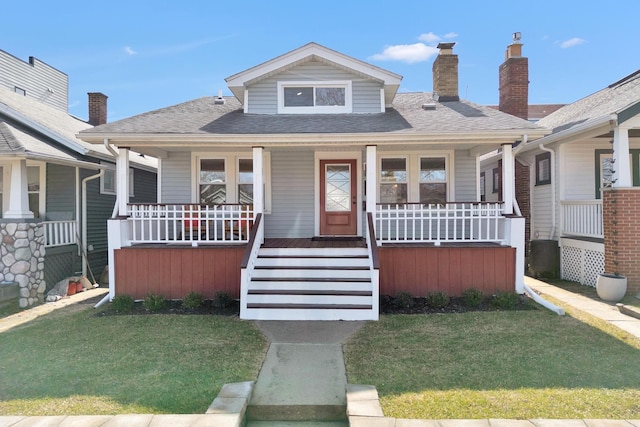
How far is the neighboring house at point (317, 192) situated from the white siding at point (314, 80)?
24mm

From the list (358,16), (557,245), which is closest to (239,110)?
(358,16)

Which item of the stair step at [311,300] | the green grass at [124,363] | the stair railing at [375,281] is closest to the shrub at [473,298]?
the stair railing at [375,281]

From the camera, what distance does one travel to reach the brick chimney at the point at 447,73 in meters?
10.4

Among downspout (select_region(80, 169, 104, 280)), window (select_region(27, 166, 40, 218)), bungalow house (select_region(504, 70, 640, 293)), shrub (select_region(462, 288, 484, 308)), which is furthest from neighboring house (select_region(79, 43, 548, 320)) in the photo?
window (select_region(27, 166, 40, 218))

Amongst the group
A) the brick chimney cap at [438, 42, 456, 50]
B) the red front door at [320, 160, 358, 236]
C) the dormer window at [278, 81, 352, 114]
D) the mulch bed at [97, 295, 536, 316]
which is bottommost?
the mulch bed at [97, 295, 536, 316]

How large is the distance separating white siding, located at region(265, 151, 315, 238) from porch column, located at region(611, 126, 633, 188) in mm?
6237


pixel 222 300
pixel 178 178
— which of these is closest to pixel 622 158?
pixel 222 300

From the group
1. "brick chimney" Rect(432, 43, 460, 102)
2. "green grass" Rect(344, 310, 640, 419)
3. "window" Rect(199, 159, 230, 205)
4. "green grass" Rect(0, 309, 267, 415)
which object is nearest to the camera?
"green grass" Rect(344, 310, 640, 419)

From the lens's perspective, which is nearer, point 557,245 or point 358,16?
point 557,245

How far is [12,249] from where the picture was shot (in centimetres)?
828

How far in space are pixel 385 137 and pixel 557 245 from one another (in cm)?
560

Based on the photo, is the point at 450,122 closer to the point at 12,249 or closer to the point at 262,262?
the point at 262,262

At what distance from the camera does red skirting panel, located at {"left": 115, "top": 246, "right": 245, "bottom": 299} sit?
7492 mm

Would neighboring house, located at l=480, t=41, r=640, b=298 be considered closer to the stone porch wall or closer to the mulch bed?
the mulch bed
